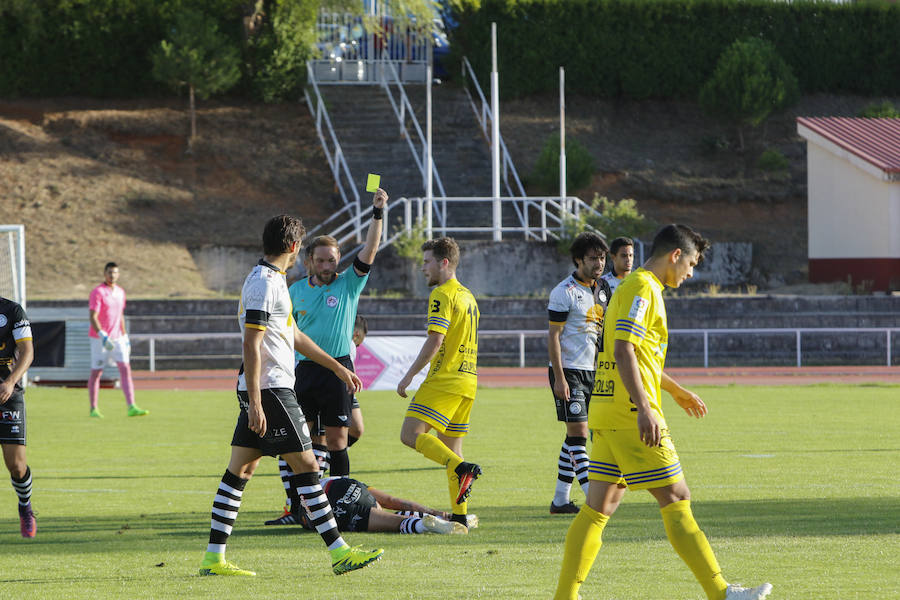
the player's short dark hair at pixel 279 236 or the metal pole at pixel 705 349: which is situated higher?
the player's short dark hair at pixel 279 236

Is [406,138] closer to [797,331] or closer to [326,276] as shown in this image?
[797,331]

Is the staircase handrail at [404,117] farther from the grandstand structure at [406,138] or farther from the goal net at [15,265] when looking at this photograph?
the goal net at [15,265]

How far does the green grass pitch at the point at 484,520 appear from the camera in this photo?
6.67 meters

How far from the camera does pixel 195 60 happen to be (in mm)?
40875

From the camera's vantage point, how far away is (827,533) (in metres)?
8.05

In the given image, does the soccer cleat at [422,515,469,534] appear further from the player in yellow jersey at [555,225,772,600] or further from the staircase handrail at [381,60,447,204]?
the staircase handrail at [381,60,447,204]

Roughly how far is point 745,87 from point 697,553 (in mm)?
40236

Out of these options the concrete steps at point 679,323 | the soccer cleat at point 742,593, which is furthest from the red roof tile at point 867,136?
the soccer cleat at point 742,593

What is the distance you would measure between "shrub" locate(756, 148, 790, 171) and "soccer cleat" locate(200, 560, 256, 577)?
38905mm

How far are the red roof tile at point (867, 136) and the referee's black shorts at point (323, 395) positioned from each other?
27.4 meters

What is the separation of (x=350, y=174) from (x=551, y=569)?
108ft

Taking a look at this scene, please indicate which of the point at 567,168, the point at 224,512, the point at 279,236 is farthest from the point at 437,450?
the point at 567,168

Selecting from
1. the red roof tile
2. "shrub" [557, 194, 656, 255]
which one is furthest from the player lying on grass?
the red roof tile

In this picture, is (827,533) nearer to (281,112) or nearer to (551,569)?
(551,569)
